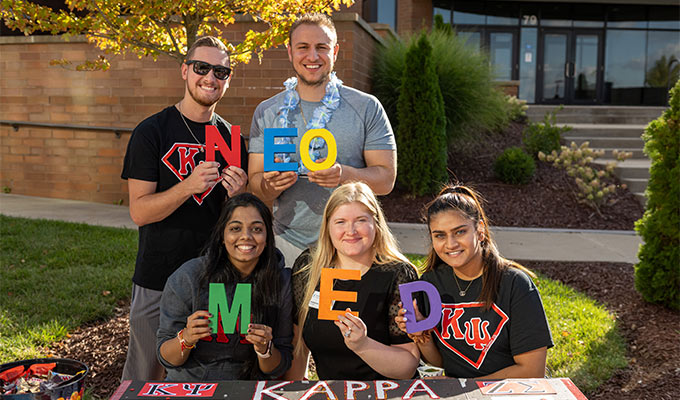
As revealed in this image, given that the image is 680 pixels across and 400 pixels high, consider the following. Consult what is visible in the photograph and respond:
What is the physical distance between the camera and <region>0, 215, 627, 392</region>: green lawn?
3627 millimetres

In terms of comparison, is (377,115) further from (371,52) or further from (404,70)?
(371,52)

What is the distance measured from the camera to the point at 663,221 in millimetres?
4172

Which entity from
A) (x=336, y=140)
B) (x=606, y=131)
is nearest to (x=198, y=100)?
(x=336, y=140)

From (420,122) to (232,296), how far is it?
617cm

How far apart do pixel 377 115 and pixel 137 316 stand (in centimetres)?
146

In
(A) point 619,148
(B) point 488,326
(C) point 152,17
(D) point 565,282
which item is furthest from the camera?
(A) point 619,148

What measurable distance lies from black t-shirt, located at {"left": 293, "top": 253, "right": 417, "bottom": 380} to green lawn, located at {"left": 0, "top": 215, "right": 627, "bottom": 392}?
167 cm

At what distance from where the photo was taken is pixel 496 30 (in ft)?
55.9

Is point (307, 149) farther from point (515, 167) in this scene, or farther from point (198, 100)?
point (515, 167)

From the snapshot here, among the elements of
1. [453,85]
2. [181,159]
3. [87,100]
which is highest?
[453,85]

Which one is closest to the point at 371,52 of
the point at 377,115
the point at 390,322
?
the point at 377,115

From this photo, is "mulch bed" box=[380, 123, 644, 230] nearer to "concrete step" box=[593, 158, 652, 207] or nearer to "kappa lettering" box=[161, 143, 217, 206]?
"concrete step" box=[593, 158, 652, 207]

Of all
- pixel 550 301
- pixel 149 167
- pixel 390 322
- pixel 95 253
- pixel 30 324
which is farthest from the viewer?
pixel 95 253

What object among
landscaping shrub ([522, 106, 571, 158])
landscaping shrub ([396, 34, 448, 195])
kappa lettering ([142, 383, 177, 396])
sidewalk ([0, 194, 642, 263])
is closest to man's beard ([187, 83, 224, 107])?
kappa lettering ([142, 383, 177, 396])
